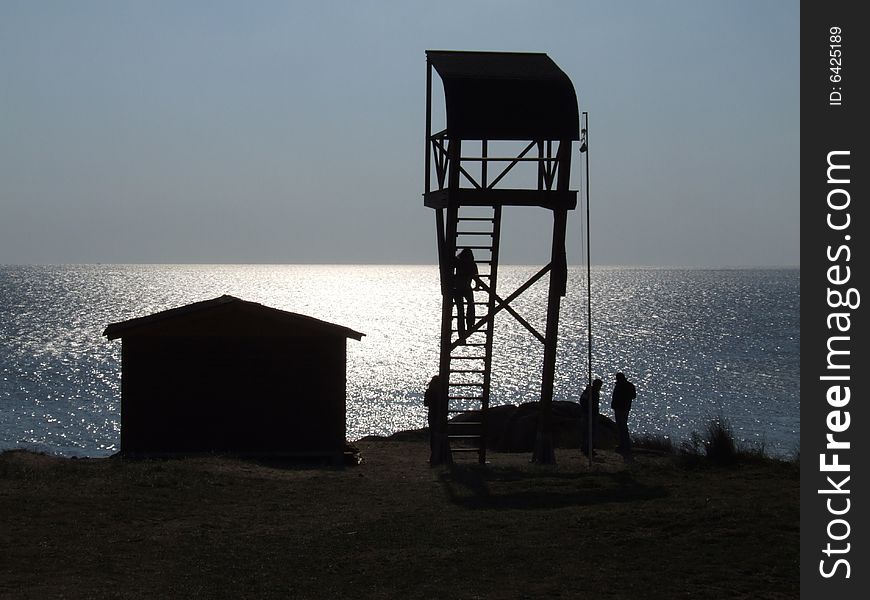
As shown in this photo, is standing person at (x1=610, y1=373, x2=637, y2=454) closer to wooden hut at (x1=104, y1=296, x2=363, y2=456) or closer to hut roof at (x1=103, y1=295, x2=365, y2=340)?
wooden hut at (x1=104, y1=296, x2=363, y2=456)

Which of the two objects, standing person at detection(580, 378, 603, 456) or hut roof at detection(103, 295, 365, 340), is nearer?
standing person at detection(580, 378, 603, 456)

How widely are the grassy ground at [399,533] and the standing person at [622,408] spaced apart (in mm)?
2488

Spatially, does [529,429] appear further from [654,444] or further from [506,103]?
[506,103]

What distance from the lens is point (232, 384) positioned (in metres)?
25.4

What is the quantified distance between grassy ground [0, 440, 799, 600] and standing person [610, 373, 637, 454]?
2.49 m

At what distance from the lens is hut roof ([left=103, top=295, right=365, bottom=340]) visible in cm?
2497

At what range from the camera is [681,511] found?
1546 centimetres

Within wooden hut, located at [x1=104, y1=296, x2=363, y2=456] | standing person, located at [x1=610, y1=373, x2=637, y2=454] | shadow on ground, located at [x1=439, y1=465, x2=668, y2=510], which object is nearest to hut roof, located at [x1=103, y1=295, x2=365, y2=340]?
wooden hut, located at [x1=104, y1=296, x2=363, y2=456]

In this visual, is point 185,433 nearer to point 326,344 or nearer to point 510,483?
point 326,344

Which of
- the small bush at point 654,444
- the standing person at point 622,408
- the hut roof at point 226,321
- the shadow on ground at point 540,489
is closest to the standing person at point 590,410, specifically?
the standing person at point 622,408

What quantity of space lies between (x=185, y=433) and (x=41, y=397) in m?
50.0

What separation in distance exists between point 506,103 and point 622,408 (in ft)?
23.3

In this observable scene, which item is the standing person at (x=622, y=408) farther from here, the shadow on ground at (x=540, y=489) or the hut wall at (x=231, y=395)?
the hut wall at (x=231, y=395)

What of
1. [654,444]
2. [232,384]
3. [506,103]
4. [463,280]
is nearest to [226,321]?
[232,384]
